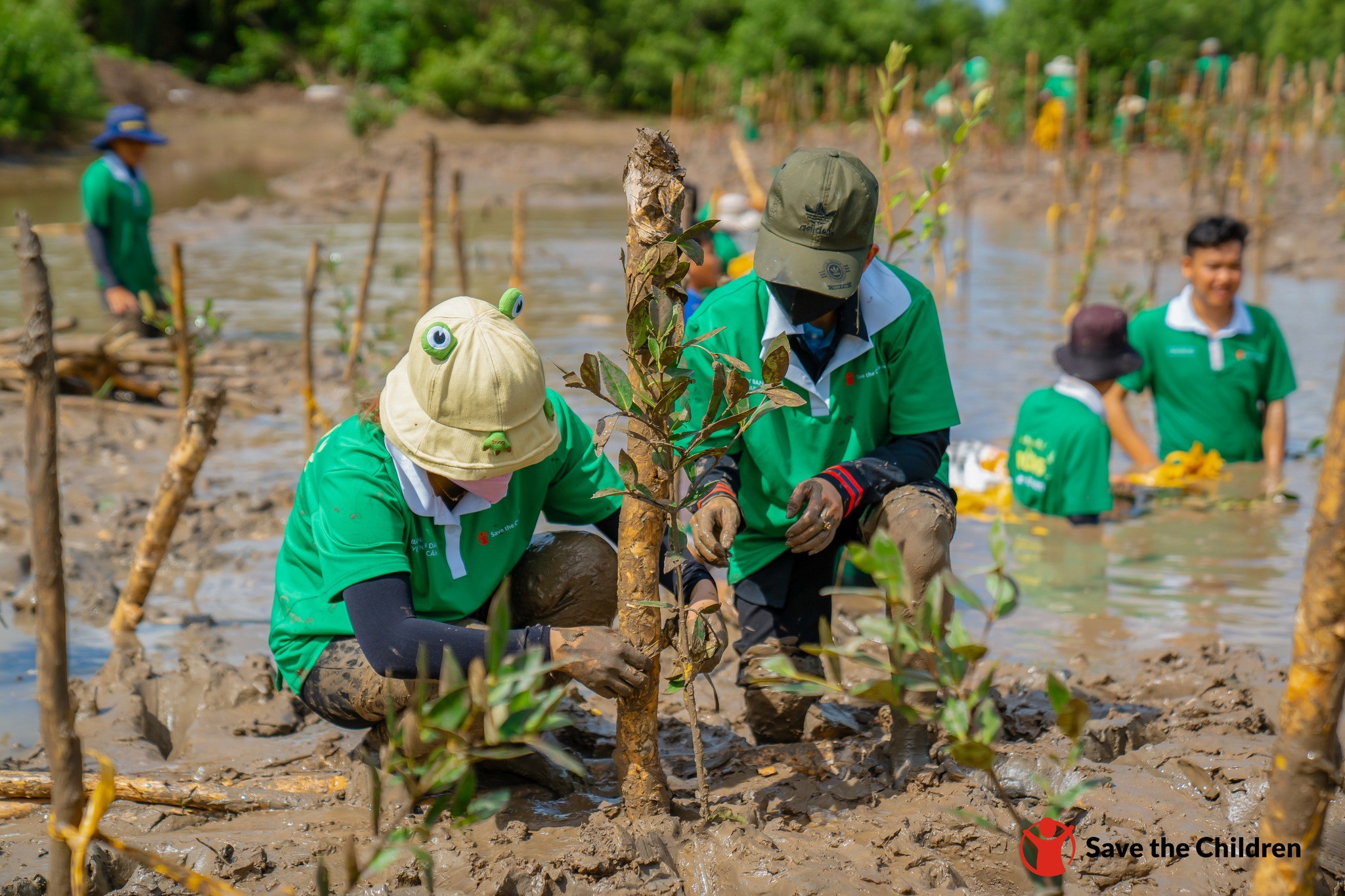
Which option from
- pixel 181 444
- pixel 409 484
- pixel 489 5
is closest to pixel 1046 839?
pixel 409 484

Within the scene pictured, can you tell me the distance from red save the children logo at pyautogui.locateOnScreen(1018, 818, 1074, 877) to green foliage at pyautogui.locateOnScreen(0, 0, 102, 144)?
23.7m

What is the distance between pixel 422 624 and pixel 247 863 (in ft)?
1.96

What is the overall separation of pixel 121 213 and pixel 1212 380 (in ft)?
21.8

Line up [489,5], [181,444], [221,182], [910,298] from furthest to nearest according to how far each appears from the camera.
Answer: [489,5], [221,182], [181,444], [910,298]

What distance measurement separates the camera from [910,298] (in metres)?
2.96

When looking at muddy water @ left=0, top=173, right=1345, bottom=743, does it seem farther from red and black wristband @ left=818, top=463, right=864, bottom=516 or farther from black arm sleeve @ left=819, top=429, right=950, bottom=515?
red and black wristband @ left=818, top=463, right=864, bottom=516

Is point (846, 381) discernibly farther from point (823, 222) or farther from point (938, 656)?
point (938, 656)

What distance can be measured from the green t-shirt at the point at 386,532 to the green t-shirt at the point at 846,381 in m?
0.37

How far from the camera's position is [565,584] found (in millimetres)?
2938

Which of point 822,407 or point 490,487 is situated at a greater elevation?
point 822,407

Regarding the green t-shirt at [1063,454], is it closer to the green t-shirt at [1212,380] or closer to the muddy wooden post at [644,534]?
the green t-shirt at [1212,380]

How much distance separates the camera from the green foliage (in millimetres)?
21641

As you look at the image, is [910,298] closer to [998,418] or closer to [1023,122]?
[998,418]

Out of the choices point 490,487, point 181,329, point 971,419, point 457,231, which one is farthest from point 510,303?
point 971,419
